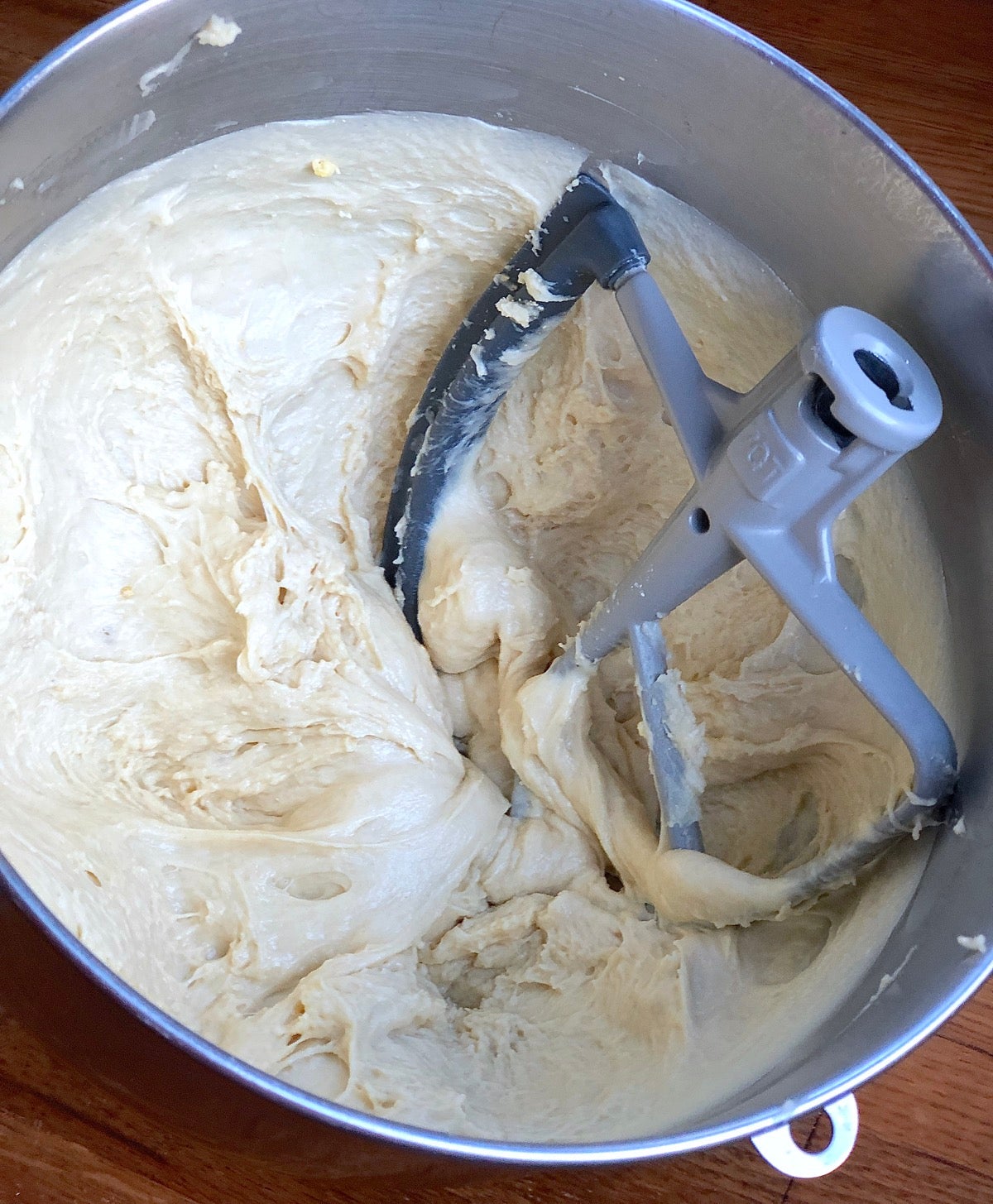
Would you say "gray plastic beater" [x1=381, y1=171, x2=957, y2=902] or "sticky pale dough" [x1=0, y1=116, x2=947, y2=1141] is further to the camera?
"sticky pale dough" [x1=0, y1=116, x2=947, y2=1141]

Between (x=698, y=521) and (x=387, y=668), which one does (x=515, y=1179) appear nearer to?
(x=387, y=668)

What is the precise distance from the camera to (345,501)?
843 millimetres

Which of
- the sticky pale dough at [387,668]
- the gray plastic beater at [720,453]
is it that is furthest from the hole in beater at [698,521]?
the sticky pale dough at [387,668]

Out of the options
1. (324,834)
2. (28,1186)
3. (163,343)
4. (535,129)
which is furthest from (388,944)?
(535,129)

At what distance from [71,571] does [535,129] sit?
44cm

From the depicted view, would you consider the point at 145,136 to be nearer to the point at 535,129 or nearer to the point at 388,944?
the point at 535,129

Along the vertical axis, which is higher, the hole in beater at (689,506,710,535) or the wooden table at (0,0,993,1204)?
the hole in beater at (689,506,710,535)

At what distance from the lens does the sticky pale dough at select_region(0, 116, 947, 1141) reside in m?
0.63

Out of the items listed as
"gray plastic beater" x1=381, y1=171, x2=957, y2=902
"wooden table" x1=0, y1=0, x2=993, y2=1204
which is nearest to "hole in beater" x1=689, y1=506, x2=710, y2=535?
"gray plastic beater" x1=381, y1=171, x2=957, y2=902

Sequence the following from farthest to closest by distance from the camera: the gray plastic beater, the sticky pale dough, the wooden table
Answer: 1. the wooden table
2. the sticky pale dough
3. the gray plastic beater

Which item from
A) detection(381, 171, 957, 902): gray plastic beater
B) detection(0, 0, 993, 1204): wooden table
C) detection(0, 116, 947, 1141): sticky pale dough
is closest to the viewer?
detection(381, 171, 957, 902): gray plastic beater

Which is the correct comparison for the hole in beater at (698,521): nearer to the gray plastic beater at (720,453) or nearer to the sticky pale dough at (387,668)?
the gray plastic beater at (720,453)

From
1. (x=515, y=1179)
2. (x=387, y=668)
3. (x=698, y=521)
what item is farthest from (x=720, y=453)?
(x=515, y=1179)

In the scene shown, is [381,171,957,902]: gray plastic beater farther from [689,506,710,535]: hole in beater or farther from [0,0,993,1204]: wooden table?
[0,0,993,1204]: wooden table
